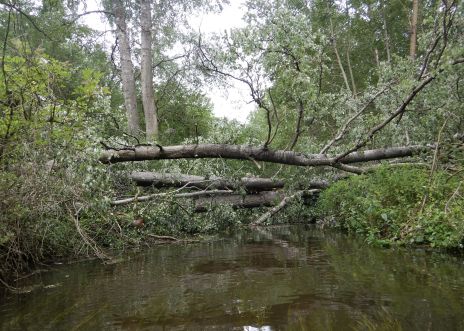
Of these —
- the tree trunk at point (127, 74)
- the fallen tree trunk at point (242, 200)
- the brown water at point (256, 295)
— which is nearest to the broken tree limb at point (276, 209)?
the fallen tree trunk at point (242, 200)

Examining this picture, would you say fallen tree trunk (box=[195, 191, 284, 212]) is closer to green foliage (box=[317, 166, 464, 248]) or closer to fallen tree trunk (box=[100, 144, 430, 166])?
fallen tree trunk (box=[100, 144, 430, 166])

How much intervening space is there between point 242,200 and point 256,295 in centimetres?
764

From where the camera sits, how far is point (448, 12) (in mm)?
6387

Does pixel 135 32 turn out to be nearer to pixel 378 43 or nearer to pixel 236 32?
pixel 236 32

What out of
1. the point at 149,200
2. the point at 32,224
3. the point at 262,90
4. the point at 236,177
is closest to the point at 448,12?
the point at 262,90

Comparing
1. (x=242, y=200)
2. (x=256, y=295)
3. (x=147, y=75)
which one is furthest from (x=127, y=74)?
A: (x=256, y=295)

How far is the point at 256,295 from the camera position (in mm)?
3461

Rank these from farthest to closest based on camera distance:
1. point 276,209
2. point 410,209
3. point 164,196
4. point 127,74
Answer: point 127,74, point 276,209, point 164,196, point 410,209

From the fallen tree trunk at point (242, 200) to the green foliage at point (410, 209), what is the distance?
3653mm

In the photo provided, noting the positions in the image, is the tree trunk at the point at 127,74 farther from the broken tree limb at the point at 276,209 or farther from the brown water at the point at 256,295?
the brown water at the point at 256,295

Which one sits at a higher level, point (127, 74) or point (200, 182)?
point (127, 74)

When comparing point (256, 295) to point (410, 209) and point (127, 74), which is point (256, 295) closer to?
point (410, 209)

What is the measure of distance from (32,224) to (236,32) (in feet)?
14.9

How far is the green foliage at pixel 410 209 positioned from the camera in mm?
4949
